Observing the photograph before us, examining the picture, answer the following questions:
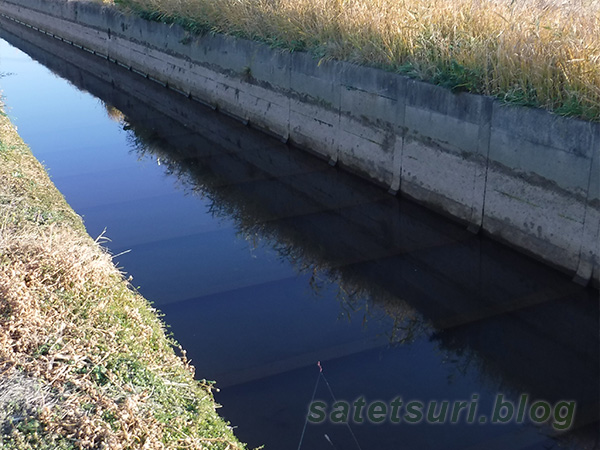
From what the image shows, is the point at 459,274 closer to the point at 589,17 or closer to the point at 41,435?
the point at 589,17

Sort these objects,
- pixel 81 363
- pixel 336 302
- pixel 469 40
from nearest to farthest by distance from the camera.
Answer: pixel 81 363, pixel 336 302, pixel 469 40

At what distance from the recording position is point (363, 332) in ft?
21.3

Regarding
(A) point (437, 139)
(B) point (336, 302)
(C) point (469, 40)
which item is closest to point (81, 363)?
(B) point (336, 302)

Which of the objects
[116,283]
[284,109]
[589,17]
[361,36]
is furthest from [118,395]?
[284,109]

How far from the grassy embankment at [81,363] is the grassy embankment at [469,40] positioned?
474 cm

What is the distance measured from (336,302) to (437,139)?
2.68 meters

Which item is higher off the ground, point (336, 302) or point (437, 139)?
point (437, 139)

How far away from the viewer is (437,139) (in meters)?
8.59

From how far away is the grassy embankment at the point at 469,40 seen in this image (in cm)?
742

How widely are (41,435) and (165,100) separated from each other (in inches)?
527

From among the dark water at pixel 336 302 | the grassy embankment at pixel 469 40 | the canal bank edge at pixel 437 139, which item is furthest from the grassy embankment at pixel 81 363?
the grassy embankment at pixel 469 40

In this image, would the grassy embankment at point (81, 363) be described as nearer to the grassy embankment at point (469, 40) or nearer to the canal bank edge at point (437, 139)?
the canal bank edge at point (437, 139)

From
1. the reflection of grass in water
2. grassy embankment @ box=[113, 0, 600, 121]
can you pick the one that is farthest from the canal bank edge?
the reflection of grass in water

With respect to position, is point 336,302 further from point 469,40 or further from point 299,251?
point 469,40
